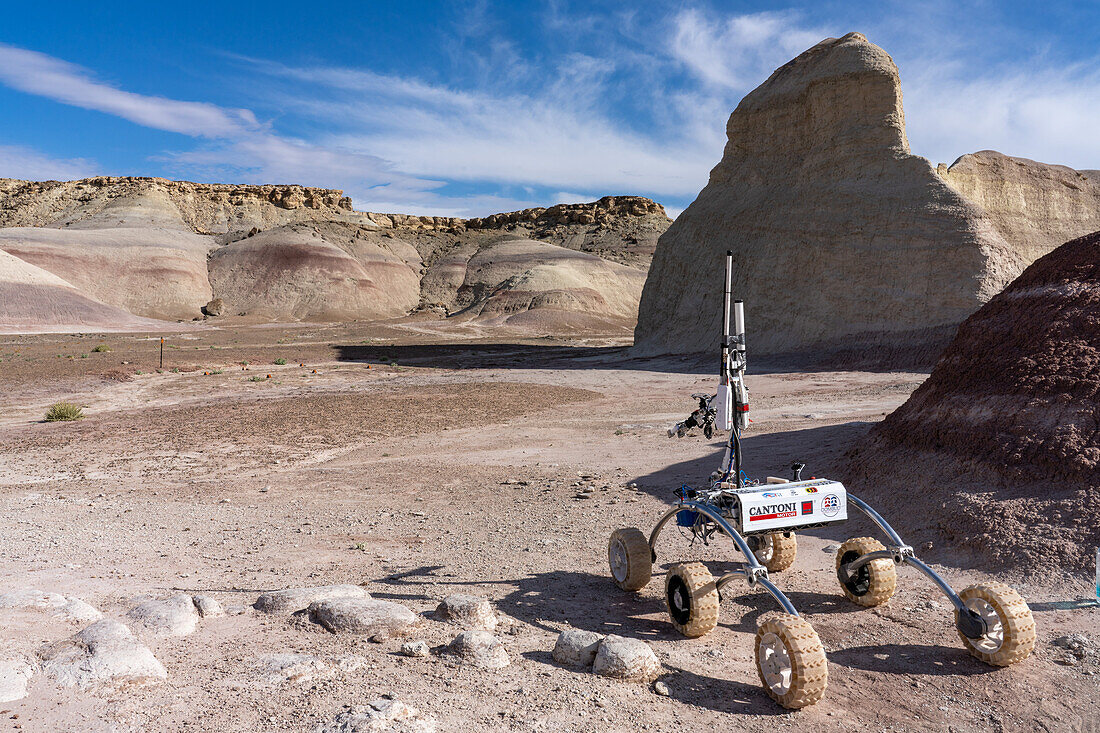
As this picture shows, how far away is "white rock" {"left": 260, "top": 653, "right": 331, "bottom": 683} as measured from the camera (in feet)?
14.2

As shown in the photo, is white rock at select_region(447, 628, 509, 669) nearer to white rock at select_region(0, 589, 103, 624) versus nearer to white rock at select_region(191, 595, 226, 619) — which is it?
white rock at select_region(191, 595, 226, 619)

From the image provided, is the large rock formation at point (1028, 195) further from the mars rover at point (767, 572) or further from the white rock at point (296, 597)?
the white rock at point (296, 597)

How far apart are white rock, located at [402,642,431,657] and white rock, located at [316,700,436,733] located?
752mm

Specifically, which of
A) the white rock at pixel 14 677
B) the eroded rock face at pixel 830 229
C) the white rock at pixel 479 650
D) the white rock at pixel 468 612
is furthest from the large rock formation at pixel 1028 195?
the white rock at pixel 14 677

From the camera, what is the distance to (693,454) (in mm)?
12148

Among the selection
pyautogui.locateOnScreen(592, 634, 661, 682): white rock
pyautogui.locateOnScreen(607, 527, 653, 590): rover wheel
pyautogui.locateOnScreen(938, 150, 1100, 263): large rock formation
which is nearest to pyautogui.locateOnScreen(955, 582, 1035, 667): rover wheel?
pyautogui.locateOnScreen(592, 634, 661, 682): white rock

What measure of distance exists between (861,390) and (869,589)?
1746 cm

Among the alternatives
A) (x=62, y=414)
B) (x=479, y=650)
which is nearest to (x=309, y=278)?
(x=62, y=414)

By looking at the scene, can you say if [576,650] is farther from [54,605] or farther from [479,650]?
[54,605]

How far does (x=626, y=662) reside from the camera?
178 inches

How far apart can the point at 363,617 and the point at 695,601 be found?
8.04 feet

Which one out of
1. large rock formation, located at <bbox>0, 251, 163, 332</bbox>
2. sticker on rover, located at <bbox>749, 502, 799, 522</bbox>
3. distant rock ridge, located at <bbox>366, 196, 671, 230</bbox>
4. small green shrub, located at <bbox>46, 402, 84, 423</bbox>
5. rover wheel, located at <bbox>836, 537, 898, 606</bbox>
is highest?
distant rock ridge, located at <bbox>366, 196, 671, 230</bbox>

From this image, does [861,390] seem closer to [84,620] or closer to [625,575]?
[625,575]

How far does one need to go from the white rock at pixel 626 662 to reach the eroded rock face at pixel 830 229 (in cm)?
2813
